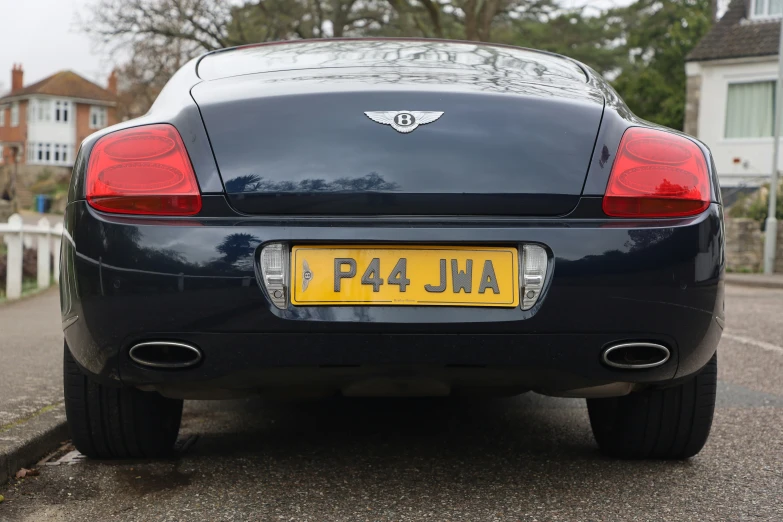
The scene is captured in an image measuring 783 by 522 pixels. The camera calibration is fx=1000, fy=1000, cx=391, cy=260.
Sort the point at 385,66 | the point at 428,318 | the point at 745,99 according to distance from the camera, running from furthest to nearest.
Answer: the point at 745,99
the point at 385,66
the point at 428,318

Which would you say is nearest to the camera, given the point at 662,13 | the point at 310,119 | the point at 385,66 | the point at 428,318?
the point at 428,318

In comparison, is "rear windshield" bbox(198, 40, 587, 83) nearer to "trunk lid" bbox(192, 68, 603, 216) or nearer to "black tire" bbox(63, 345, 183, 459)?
"trunk lid" bbox(192, 68, 603, 216)

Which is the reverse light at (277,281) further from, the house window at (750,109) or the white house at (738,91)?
the house window at (750,109)

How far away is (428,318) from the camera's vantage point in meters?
2.50

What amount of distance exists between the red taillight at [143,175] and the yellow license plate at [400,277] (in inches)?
13.7

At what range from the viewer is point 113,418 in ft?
10.1

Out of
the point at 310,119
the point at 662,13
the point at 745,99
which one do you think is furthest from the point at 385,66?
the point at 662,13

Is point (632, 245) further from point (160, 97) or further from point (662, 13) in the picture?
point (662, 13)

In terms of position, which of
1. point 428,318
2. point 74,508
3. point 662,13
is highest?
point 662,13

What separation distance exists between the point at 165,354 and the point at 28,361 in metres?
2.88

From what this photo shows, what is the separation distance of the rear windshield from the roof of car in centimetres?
2300

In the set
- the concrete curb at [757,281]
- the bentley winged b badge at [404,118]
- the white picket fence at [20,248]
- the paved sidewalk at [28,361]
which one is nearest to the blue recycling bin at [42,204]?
the white picket fence at [20,248]

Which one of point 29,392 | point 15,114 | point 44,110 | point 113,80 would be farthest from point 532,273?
point 15,114

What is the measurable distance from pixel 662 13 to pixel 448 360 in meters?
33.0
